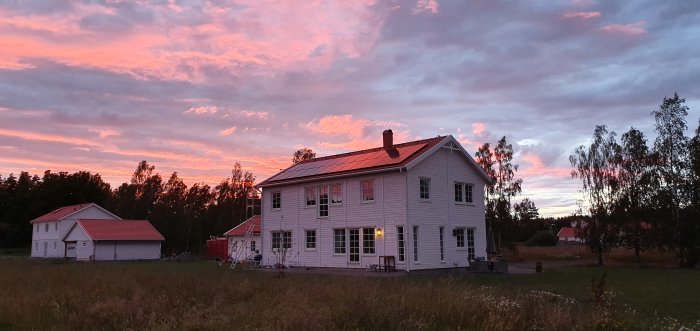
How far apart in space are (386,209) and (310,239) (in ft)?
20.5

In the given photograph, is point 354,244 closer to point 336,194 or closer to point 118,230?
point 336,194

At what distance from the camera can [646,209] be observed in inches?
1467

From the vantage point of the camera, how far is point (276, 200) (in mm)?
35656

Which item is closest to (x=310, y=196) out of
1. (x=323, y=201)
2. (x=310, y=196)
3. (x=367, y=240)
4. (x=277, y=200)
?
(x=310, y=196)

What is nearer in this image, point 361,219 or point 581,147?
point 361,219

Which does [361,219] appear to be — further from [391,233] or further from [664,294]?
[664,294]

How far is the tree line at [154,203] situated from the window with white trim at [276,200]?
38.6m

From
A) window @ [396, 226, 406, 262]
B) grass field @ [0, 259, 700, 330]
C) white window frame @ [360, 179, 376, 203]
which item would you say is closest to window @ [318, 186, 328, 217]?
white window frame @ [360, 179, 376, 203]

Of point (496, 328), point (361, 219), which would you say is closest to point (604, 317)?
point (496, 328)

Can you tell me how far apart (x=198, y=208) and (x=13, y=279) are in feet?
210

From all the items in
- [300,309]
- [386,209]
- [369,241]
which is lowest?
[300,309]

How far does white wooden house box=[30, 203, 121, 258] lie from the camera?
61.2 m

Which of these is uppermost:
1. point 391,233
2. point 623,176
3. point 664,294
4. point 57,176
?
point 57,176

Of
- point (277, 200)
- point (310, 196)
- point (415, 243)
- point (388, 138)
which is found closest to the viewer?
point (415, 243)
